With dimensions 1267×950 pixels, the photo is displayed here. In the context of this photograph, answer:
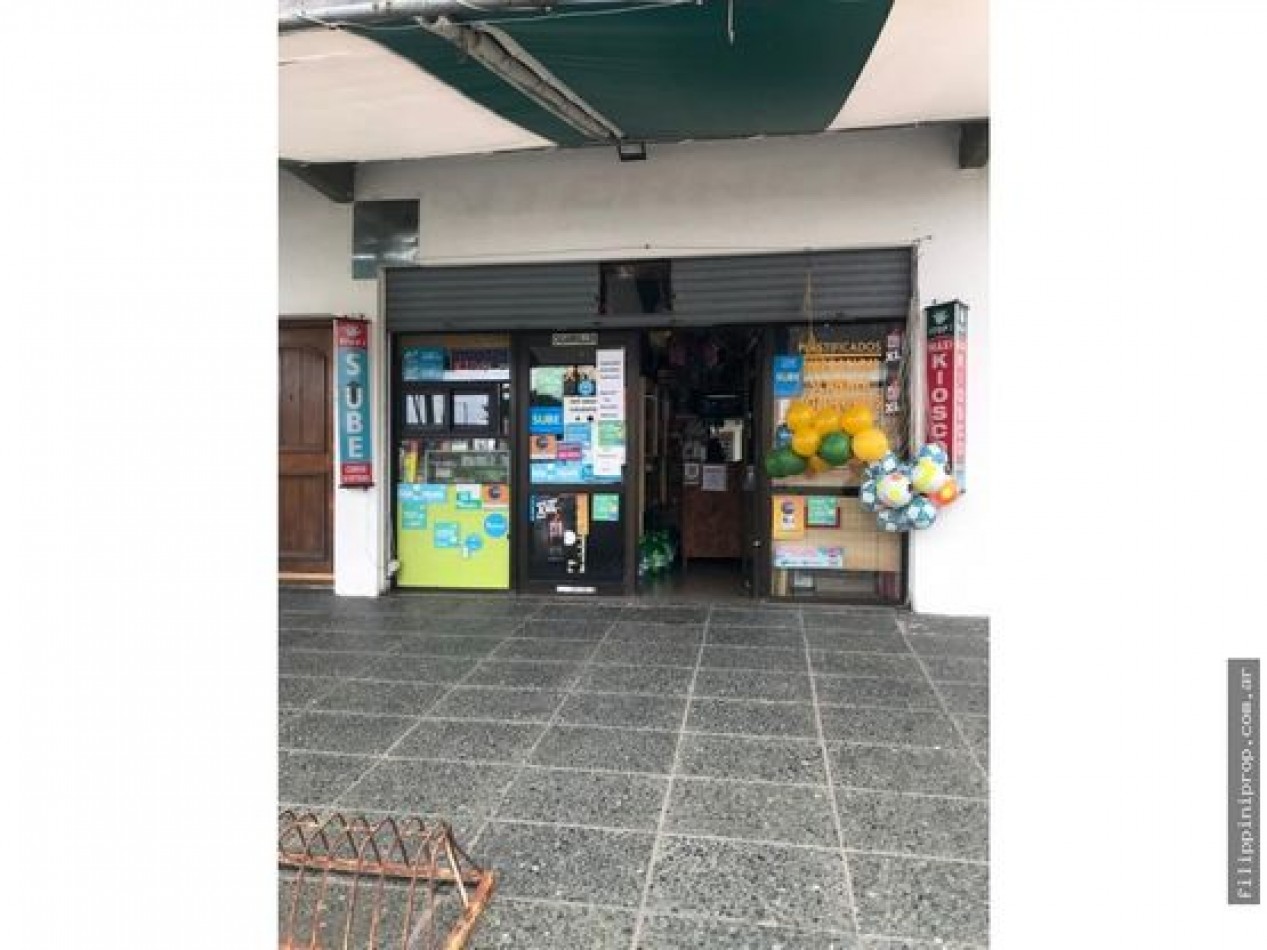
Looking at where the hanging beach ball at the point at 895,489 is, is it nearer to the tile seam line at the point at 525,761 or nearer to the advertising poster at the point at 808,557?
the advertising poster at the point at 808,557

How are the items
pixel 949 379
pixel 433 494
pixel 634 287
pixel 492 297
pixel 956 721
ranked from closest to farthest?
pixel 956 721 < pixel 949 379 < pixel 634 287 < pixel 492 297 < pixel 433 494

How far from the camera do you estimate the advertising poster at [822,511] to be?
6211 millimetres

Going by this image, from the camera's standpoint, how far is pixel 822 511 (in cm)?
623

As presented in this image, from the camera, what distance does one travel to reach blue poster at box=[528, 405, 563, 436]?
6.63 meters

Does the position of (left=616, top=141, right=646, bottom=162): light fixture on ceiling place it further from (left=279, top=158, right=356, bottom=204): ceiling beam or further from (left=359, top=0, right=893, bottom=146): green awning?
(left=279, top=158, right=356, bottom=204): ceiling beam

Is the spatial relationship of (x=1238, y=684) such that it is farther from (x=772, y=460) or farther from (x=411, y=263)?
(x=411, y=263)

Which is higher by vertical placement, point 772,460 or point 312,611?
point 772,460

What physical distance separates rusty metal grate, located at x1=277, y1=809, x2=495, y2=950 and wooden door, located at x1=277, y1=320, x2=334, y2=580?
459cm

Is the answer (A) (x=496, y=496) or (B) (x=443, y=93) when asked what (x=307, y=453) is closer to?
(A) (x=496, y=496)

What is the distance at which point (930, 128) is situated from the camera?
5836mm

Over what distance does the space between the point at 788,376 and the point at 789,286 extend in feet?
2.46

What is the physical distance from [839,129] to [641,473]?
11.0 feet

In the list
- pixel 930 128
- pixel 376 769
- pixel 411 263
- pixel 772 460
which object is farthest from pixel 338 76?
pixel 930 128

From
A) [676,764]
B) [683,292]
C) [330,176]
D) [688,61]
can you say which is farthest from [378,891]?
[330,176]
